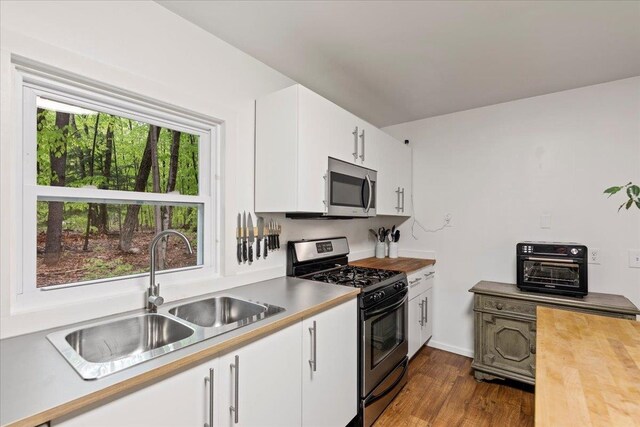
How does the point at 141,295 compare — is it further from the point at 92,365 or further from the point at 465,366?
the point at 465,366

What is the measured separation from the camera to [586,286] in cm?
228

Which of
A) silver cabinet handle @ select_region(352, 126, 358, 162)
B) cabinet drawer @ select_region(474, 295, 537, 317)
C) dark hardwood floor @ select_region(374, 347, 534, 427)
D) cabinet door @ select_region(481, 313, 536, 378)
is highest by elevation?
silver cabinet handle @ select_region(352, 126, 358, 162)

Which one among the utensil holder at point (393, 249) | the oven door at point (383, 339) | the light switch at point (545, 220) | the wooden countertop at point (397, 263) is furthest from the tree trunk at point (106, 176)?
the light switch at point (545, 220)

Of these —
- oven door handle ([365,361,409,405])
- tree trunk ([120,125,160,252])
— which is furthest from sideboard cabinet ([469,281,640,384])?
tree trunk ([120,125,160,252])

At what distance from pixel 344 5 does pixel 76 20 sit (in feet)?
3.96

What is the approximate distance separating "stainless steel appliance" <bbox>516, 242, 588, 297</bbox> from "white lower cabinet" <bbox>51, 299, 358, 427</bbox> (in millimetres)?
1574

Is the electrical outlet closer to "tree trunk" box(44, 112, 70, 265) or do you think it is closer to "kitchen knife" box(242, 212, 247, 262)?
"kitchen knife" box(242, 212, 247, 262)

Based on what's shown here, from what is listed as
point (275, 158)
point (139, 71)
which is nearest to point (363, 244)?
point (275, 158)

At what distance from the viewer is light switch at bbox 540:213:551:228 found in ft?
8.70

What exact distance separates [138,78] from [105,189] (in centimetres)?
55

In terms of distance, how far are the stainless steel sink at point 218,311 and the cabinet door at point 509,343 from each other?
6.66 feet

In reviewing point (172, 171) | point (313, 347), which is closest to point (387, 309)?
point (313, 347)

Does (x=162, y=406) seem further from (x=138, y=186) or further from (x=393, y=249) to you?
(x=393, y=249)

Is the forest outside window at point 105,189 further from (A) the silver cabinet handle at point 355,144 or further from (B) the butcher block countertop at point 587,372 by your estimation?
(B) the butcher block countertop at point 587,372
